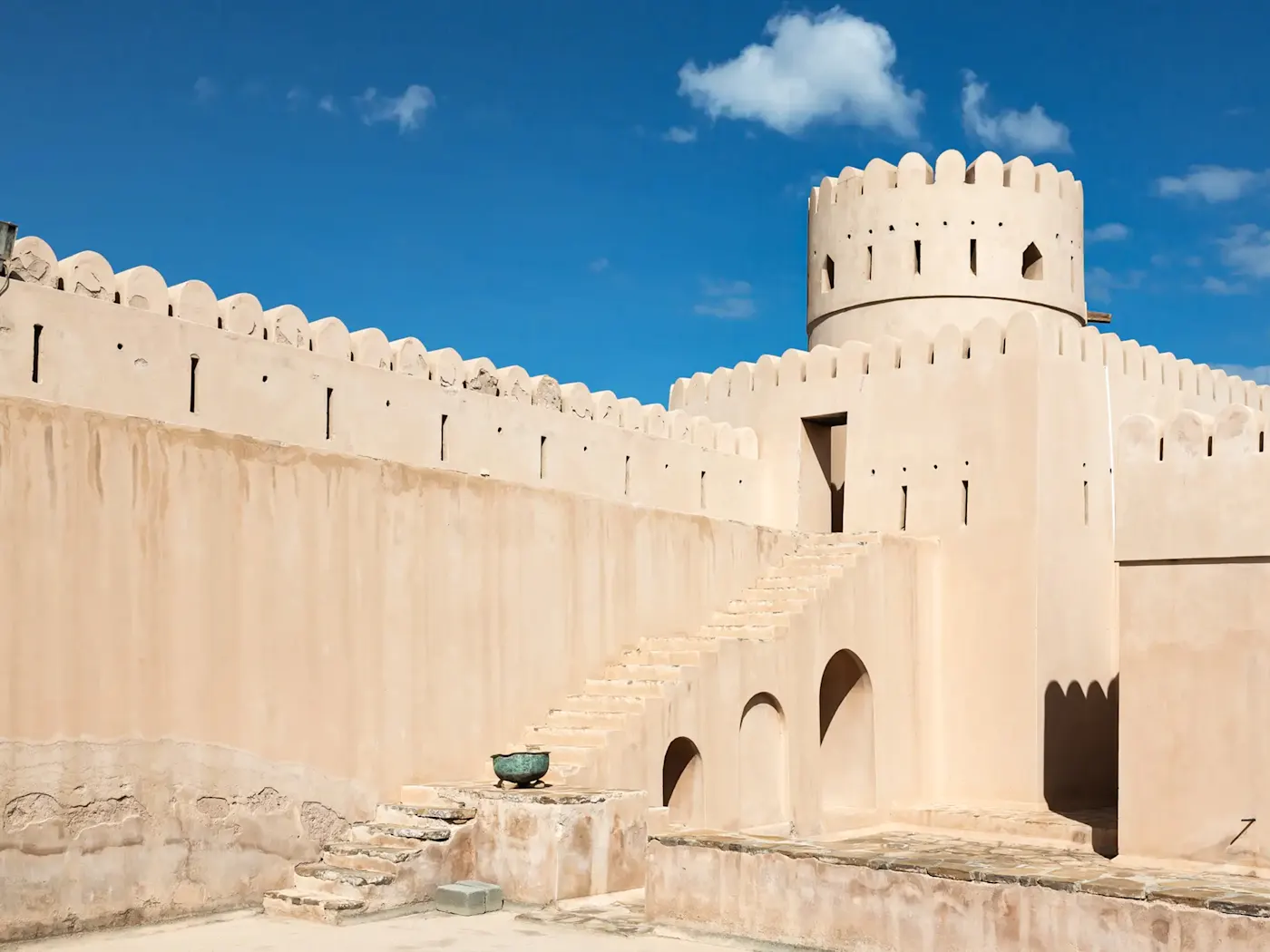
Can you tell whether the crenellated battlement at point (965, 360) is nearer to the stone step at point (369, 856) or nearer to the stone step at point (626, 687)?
the stone step at point (626, 687)

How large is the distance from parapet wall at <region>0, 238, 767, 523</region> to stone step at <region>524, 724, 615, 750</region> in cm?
247

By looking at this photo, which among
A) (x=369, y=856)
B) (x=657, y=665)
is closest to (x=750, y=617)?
(x=657, y=665)

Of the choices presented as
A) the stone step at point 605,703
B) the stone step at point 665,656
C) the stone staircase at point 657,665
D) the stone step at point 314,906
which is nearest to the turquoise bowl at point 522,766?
the stone staircase at point 657,665

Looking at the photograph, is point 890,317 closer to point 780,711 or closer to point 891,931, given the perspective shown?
point 780,711

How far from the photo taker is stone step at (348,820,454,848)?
31.8 ft

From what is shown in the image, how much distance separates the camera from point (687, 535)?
13.9m

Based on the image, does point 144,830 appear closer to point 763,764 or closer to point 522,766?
point 522,766

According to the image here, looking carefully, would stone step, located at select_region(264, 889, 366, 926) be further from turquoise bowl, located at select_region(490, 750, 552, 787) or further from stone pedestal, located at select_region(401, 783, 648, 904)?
turquoise bowl, located at select_region(490, 750, 552, 787)

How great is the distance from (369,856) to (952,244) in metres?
11.2

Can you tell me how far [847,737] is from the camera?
15.1m

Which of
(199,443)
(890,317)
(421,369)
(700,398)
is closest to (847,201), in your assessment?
(890,317)

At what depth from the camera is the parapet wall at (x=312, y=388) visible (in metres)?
10.5

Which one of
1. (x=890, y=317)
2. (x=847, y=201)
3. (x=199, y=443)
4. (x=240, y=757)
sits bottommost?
(x=240, y=757)

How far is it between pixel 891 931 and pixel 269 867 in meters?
3.99
